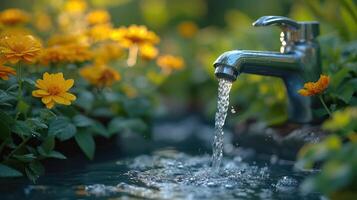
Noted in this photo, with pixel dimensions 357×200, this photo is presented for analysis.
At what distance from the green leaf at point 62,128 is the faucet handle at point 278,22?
613 mm

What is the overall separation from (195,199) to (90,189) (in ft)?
0.95

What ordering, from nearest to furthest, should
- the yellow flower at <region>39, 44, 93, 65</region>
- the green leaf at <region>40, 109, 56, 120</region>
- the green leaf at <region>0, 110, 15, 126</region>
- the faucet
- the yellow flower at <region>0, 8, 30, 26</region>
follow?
the green leaf at <region>0, 110, 15, 126</region>, the green leaf at <region>40, 109, 56, 120</region>, the faucet, the yellow flower at <region>39, 44, 93, 65</region>, the yellow flower at <region>0, 8, 30, 26</region>

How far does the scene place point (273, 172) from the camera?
1.76 metres

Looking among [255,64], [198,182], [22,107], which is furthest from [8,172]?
[255,64]

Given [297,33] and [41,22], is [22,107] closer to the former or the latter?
[297,33]

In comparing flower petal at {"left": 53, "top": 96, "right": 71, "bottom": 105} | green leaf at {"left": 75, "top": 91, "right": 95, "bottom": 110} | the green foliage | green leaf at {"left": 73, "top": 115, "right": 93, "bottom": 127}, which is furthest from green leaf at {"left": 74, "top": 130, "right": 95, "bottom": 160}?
the green foliage

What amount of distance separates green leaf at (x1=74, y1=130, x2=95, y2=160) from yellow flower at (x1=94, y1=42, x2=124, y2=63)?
39 cm

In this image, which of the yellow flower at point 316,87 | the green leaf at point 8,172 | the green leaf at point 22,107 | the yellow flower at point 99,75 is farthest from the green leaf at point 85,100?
the yellow flower at point 316,87

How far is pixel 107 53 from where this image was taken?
88.2 inches

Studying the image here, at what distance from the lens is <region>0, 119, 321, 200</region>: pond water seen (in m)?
1.42

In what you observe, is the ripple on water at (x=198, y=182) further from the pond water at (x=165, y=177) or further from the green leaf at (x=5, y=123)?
the green leaf at (x=5, y=123)

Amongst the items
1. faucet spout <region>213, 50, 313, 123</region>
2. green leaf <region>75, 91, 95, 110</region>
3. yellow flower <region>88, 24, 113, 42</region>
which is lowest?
green leaf <region>75, 91, 95, 110</region>

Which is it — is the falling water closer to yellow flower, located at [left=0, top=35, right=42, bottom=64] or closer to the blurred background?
the blurred background

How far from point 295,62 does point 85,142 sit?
70cm
